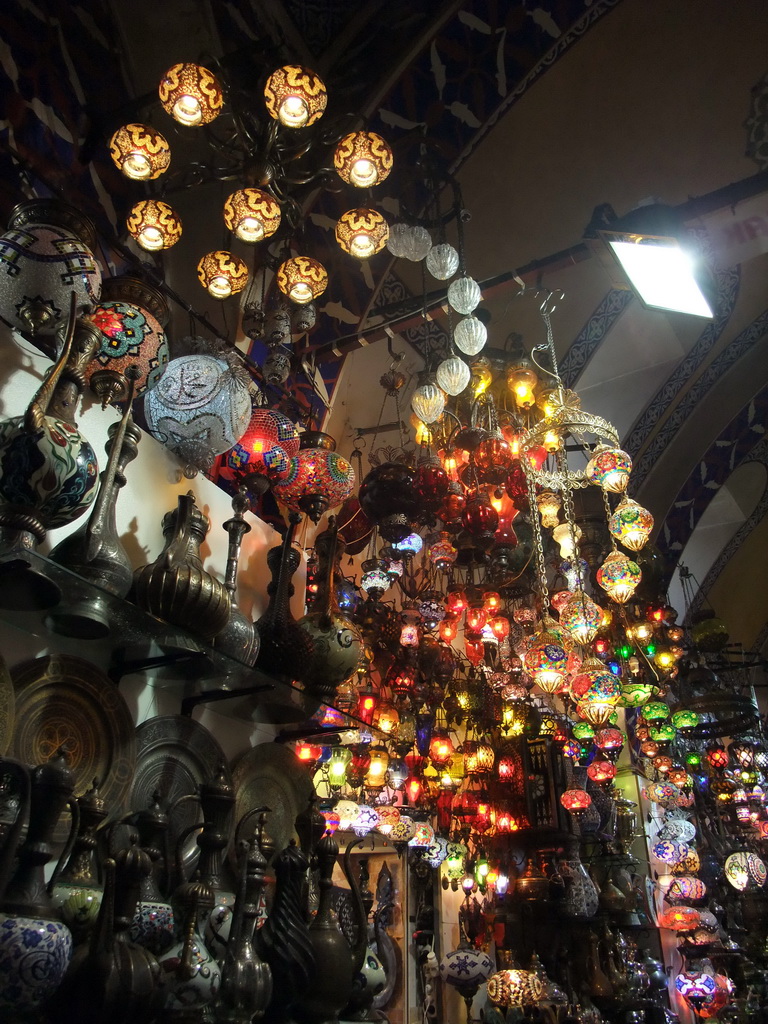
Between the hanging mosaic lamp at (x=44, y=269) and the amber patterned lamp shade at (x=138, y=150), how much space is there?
59 centimetres

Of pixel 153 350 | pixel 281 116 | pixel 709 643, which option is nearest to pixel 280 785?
pixel 153 350

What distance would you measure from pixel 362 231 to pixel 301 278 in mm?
293

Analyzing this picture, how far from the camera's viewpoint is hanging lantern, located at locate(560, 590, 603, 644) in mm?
3535

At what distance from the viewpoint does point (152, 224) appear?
7.40 feet

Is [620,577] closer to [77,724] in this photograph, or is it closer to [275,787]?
[275,787]

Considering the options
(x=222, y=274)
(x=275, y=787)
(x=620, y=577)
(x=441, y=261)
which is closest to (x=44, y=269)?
(x=222, y=274)

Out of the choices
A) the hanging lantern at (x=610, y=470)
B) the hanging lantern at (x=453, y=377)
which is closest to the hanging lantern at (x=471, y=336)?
the hanging lantern at (x=453, y=377)

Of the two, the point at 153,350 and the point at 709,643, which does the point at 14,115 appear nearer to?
the point at 153,350

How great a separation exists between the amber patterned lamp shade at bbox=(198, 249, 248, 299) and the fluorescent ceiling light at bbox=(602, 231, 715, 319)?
255 cm

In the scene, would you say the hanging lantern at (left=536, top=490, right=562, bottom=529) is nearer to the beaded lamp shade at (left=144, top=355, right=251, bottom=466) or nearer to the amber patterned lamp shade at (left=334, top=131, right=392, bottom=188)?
the amber patterned lamp shade at (left=334, top=131, right=392, bottom=188)

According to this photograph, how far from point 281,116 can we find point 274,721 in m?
1.94

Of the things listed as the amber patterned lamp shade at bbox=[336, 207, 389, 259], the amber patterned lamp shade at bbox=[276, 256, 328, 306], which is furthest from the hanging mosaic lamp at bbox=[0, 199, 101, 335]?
the amber patterned lamp shade at bbox=[336, 207, 389, 259]

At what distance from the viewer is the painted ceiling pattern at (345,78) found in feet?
8.36

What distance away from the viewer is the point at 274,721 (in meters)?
2.05
